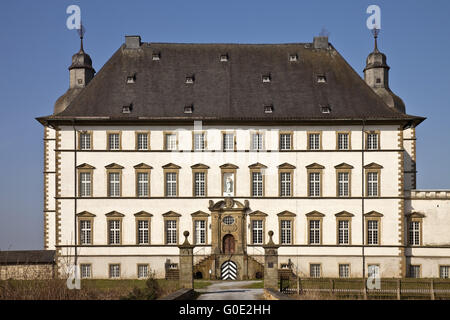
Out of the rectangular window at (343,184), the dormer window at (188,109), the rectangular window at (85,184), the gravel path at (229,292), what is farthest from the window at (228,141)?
the gravel path at (229,292)

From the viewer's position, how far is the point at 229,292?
3550cm

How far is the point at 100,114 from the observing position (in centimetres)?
A: 4938

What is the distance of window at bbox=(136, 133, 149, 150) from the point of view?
49.2 metres

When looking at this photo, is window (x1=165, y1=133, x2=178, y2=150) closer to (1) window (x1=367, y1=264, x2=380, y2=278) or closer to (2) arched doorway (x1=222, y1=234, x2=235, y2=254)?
(2) arched doorway (x1=222, y1=234, x2=235, y2=254)

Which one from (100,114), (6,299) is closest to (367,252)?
(100,114)

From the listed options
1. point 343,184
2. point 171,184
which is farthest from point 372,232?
point 171,184

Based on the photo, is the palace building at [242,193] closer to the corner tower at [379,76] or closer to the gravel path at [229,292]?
the corner tower at [379,76]

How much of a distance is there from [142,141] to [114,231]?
6.29 meters

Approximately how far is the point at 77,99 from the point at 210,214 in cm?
1227

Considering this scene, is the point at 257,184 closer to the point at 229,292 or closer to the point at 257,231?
the point at 257,231

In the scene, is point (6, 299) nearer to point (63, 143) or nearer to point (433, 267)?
point (63, 143)

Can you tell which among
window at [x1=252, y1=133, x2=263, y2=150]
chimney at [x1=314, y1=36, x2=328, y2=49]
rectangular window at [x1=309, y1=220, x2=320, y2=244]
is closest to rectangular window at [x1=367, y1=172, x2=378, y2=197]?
rectangular window at [x1=309, y1=220, x2=320, y2=244]
